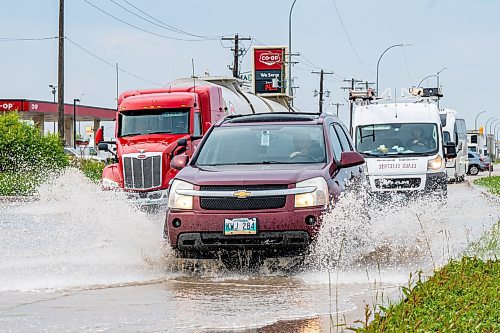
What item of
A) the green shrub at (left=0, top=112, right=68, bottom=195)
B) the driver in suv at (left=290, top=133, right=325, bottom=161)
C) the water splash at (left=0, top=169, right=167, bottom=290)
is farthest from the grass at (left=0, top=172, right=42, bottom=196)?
the driver in suv at (left=290, top=133, right=325, bottom=161)

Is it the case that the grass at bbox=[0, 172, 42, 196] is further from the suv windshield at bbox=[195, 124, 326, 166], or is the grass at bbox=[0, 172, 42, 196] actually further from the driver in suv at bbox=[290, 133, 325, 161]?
the driver in suv at bbox=[290, 133, 325, 161]

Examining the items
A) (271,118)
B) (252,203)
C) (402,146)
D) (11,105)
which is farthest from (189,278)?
(11,105)

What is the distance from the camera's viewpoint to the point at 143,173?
22.1 m

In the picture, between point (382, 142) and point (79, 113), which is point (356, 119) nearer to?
point (382, 142)

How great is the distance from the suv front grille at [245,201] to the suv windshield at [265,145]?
1.08 meters

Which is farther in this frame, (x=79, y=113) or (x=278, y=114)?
(x=79, y=113)

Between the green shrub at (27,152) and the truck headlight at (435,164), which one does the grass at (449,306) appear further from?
the green shrub at (27,152)

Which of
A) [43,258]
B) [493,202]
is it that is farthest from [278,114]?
[493,202]

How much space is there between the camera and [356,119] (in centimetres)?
2538

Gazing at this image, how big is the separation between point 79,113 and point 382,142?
231 feet

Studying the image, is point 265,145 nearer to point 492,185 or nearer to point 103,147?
point 103,147

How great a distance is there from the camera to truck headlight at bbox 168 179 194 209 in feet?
38.2

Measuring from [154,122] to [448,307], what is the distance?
1545 cm

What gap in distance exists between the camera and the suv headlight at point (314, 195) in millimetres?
11516
